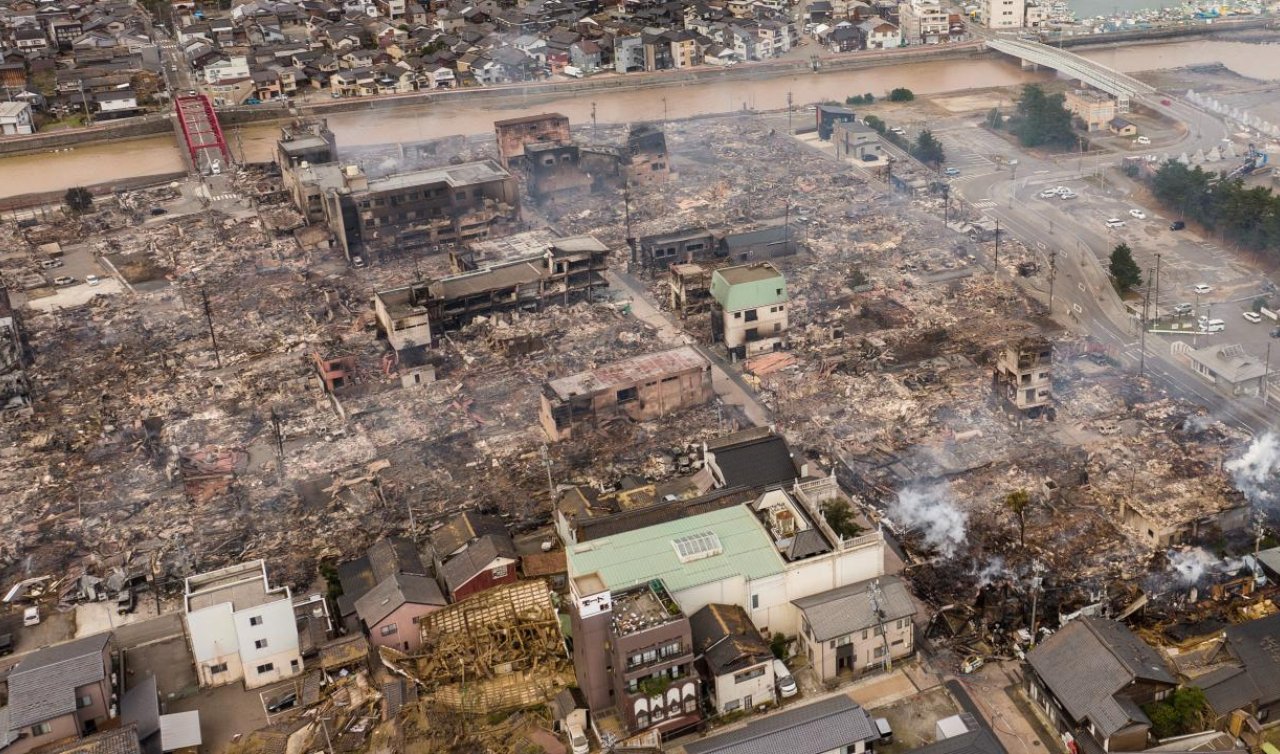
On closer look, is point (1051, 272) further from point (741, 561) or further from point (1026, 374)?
point (741, 561)

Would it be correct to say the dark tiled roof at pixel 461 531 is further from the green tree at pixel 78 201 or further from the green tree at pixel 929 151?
the green tree at pixel 78 201

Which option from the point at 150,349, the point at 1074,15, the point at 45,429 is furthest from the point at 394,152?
the point at 1074,15

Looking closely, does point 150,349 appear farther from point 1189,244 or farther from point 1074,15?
point 1074,15

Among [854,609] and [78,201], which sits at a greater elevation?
[78,201]

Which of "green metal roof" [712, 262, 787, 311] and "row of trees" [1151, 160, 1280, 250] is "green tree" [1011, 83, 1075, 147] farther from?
"green metal roof" [712, 262, 787, 311]

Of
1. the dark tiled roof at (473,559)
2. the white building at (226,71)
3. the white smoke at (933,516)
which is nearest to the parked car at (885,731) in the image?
the white smoke at (933,516)

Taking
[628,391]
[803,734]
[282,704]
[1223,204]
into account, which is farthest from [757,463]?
[1223,204]
